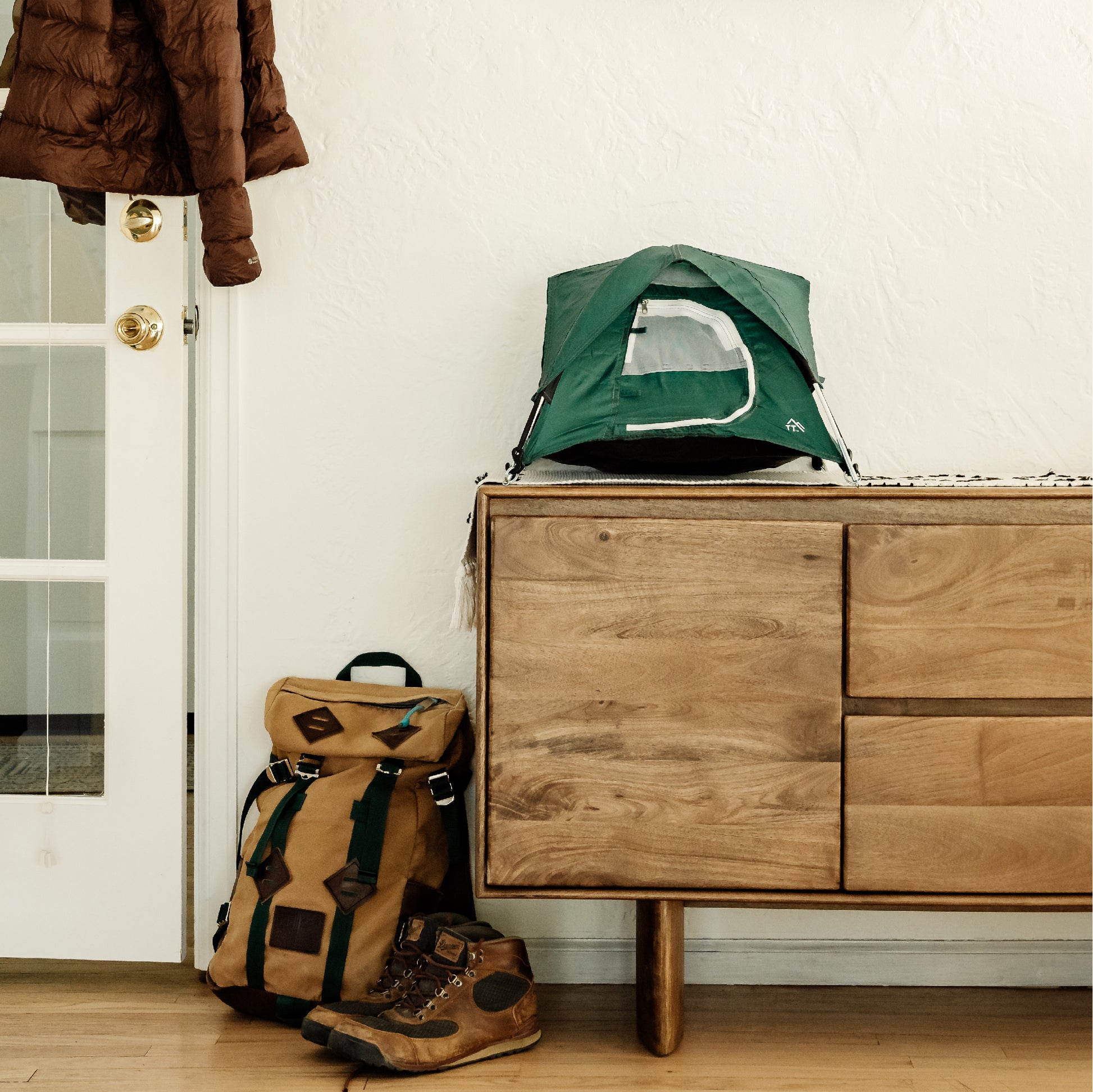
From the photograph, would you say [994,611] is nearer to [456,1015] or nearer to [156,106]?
[456,1015]

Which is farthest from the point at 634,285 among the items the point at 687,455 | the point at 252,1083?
the point at 252,1083

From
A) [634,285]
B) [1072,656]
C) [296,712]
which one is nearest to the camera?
[1072,656]

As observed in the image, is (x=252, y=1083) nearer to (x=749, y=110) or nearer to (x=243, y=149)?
(x=243, y=149)

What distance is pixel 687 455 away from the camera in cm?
128

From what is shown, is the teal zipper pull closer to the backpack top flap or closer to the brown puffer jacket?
the backpack top flap

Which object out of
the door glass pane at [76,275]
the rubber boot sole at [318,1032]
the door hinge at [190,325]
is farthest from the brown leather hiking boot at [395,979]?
the door glass pane at [76,275]

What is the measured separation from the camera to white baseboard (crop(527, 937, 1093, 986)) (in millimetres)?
1451

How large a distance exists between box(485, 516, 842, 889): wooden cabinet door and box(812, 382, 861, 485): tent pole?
126 millimetres

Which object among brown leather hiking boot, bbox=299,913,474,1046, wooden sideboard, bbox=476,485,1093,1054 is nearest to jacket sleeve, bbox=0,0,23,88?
wooden sideboard, bbox=476,485,1093,1054

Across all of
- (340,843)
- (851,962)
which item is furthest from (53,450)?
(851,962)

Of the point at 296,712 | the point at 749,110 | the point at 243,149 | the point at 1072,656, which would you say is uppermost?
the point at 749,110

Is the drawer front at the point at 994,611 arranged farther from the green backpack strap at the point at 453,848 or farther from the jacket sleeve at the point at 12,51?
the jacket sleeve at the point at 12,51

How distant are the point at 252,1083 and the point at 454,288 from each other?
1168 millimetres

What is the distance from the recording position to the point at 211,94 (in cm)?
127
